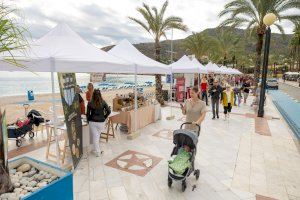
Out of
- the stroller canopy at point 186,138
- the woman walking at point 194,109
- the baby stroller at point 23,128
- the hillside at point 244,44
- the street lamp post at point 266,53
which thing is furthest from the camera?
the hillside at point 244,44

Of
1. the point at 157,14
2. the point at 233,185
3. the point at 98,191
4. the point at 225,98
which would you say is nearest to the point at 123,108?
the point at 98,191

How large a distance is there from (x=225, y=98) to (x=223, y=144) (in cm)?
380

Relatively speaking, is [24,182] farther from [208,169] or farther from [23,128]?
[23,128]

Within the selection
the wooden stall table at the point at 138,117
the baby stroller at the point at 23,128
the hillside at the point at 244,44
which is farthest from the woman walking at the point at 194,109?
the hillside at the point at 244,44

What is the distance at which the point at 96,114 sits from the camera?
584 centimetres

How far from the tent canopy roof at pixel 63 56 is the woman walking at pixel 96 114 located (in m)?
0.80

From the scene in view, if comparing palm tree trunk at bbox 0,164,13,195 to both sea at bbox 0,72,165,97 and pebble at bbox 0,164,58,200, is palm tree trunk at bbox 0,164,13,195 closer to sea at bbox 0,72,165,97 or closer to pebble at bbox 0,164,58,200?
pebble at bbox 0,164,58,200

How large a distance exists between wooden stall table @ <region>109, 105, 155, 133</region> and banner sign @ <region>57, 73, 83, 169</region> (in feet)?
6.92

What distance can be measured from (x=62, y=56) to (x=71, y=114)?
51.3 inches

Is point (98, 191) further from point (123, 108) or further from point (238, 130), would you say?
point (238, 130)

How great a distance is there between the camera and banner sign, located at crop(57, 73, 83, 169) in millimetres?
4824

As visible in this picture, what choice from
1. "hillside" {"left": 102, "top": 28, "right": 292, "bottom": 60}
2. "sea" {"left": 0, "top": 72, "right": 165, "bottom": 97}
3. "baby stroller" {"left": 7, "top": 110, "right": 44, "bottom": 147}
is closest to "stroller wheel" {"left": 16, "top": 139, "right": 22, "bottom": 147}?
"baby stroller" {"left": 7, "top": 110, "right": 44, "bottom": 147}

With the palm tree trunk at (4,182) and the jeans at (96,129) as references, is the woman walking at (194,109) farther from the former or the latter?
the palm tree trunk at (4,182)

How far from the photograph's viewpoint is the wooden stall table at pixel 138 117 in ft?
25.7
